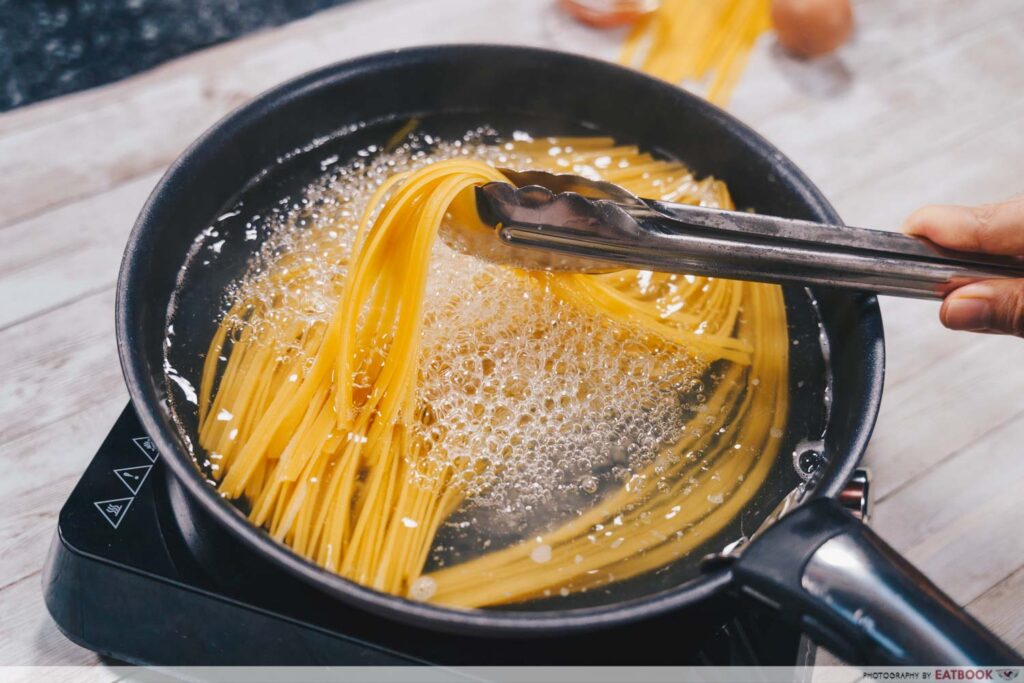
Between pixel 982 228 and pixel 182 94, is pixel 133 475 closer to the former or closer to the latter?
pixel 182 94

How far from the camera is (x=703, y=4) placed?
1909 millimetres

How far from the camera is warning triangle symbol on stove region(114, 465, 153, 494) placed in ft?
3.30

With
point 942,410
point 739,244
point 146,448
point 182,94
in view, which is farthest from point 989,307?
point 182,94

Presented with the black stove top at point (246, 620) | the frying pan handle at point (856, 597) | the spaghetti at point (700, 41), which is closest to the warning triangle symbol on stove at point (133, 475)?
the black stove top at point (246, 620)

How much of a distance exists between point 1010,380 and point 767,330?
49 centimetres

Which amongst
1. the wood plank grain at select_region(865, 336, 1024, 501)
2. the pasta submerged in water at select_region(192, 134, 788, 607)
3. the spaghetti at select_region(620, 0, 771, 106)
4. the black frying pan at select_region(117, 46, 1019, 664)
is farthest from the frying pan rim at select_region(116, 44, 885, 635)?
the spaghetti at select_region(620, 0, 771, 106)

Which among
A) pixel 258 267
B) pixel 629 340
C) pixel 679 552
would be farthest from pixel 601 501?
pixel 258 267

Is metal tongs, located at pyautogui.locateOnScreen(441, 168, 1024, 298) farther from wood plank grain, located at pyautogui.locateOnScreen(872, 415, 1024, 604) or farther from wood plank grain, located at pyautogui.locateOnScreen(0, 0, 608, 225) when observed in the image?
wood plank grain, located at pyautogui.locateOnScreen(0, 0, 608, 225)

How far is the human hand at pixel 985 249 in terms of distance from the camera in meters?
1.01

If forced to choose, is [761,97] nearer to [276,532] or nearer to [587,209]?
[587,209]

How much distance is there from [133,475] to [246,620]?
0.23 metres

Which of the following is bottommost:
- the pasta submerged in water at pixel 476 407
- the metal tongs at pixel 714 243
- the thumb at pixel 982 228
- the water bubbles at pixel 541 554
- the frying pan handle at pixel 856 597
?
the water bubbles at pixel 541 554

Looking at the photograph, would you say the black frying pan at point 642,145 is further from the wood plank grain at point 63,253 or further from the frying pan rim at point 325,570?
the wood plank grain at point 63,253

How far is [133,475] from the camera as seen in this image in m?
1.02
